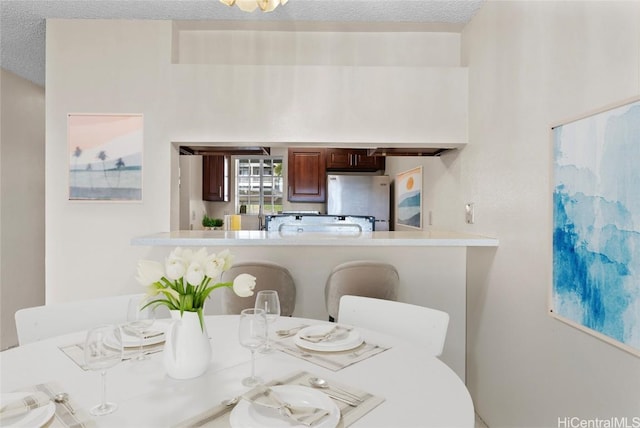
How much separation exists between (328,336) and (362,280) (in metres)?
0.88

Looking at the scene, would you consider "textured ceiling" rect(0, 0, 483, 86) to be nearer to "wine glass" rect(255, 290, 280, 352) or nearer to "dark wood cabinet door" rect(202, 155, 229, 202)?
"wine glass" rect(255, 290, 280, 352)

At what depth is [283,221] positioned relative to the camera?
145 inches

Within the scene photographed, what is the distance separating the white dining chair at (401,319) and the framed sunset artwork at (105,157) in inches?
65.2

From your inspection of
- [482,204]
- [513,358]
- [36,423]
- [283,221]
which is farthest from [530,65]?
[283,221]

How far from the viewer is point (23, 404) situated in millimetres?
791

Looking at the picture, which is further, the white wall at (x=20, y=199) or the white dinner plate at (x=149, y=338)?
the white wall at (x=20, y=199)

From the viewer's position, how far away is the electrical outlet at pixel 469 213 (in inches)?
91.9

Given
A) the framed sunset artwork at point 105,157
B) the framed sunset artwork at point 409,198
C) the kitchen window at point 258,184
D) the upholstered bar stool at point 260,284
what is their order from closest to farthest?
the upholstered bar stool at point 260,284 < the framed sunset artwork at point 105,157 < the framed sunset artwork at point 409,198 < the kitchen window at point 258,184

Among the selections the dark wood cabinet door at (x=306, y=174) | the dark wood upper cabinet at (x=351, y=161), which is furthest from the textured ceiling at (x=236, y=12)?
the dark wood cabinet door at (x=306, y=174)

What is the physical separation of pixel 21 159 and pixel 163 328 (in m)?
3.20

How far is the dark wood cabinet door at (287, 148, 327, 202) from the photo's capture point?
5121mm

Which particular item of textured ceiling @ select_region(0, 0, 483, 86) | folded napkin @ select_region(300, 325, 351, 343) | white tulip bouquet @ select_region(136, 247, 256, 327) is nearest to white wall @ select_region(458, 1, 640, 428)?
textured ceiling @ select_region(0, 0, 483, 86)

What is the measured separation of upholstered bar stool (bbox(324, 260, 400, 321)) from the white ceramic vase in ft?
3.99

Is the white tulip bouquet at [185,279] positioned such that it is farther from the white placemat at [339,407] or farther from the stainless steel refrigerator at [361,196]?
the stainless steel refrigerator at [361,196]
